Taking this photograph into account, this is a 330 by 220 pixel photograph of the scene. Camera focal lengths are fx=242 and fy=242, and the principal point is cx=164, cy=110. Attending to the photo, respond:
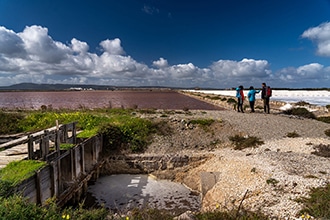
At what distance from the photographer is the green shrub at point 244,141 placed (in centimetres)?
1470

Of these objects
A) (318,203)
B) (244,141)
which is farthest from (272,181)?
(244,141)

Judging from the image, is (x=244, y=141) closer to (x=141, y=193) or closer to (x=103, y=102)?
(x=141, y=193)

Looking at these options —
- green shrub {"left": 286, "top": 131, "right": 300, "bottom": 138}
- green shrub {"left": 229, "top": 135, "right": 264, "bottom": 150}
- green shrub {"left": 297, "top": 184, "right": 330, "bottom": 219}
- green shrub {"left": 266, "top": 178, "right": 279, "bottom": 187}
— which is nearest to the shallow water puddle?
green shrub {"left": 266, "top": 178, "right": 279, "bottom": 187}

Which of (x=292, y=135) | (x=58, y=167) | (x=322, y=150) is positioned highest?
(x=58, y=167)

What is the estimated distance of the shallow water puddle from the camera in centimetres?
1032

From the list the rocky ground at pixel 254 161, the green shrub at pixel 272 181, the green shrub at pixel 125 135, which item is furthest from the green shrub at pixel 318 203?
the green shrub at pixel 125 135

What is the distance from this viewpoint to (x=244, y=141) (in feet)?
50.0

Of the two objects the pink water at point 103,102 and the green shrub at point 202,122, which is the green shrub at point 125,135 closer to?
the green shrub at point 202,122

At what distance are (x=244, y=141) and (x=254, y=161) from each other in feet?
12.2

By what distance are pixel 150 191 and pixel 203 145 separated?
5206 millimetres

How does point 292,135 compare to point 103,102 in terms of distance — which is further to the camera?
point 103,102

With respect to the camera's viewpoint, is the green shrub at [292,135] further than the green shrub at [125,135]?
Yes

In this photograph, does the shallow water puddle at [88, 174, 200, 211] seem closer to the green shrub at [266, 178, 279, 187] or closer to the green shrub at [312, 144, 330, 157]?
the green shrub at [266, 178, 279, 187]

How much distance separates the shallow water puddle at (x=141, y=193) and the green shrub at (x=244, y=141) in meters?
4.66
